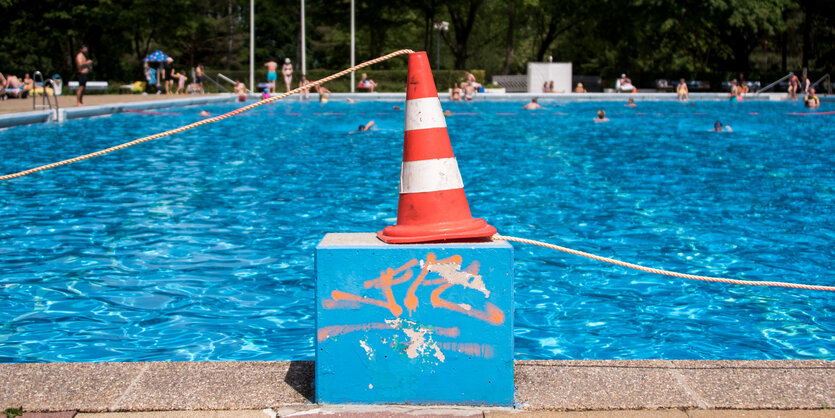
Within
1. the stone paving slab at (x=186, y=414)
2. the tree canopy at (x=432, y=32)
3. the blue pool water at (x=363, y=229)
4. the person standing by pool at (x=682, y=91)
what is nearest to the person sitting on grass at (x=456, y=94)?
the person standing by pool at (x=682, y=91)

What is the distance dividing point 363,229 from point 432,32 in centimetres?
5173

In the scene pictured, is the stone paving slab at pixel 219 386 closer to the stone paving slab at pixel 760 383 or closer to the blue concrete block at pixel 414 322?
the blue concrete block at pixel 414 322

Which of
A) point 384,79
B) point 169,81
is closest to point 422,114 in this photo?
point 169,81

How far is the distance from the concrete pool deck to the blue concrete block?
10 centimetres

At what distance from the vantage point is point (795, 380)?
3484 millimetres

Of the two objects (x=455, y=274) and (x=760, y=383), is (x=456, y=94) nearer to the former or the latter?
(x=760, y=383)

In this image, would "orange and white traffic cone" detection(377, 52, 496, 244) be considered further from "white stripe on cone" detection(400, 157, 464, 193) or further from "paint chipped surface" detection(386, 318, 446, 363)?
"paint chipped surface" detection(386, 318, 446, 363)

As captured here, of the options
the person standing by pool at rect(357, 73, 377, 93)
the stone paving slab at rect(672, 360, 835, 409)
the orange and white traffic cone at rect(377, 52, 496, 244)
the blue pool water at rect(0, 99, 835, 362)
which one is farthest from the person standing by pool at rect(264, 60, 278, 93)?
the stone paving slab at rect(672, 360, 835, 409)

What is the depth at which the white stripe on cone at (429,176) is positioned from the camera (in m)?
3.44

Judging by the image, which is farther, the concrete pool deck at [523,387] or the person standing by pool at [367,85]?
the person standing by pool at [367,85]

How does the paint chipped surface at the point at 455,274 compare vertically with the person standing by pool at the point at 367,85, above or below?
below

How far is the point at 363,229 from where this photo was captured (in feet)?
30.3

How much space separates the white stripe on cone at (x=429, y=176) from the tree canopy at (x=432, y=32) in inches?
1873

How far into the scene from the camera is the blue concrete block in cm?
316
